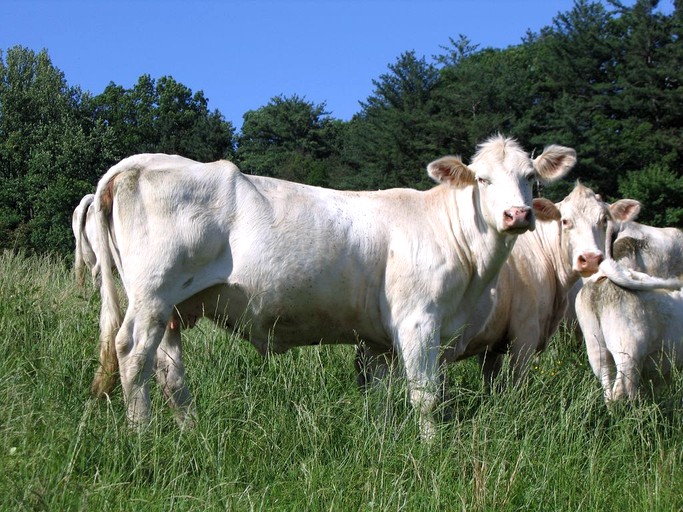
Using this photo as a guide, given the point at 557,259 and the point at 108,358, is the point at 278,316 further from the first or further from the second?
the point at 557,259

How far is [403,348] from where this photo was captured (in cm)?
591

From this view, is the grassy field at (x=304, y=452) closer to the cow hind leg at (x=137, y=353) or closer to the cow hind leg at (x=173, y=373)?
the cow hind leg at (x=173, y=373)

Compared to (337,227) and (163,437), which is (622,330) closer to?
(337,227)

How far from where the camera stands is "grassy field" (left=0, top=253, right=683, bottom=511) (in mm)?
4184

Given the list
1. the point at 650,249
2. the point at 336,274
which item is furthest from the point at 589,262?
the point at 336,274

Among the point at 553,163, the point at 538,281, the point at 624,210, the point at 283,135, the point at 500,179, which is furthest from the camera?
the point at 283,135

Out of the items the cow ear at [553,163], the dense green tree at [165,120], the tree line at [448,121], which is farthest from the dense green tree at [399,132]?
the cow ear at [553,163]

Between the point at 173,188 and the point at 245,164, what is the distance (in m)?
56.1

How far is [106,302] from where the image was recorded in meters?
5.63

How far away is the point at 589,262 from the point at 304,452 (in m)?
3.84

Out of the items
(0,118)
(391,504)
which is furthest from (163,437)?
(0,118)

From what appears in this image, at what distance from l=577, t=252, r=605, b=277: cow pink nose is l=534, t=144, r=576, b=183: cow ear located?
1.05 meters

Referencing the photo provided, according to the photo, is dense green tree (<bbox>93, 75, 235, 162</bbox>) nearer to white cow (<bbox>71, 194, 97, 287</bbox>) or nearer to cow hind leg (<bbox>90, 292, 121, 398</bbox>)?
white cow (<bbox>71, 194, 97, 287</bbox>)

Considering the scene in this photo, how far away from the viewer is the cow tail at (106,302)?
5.52m
